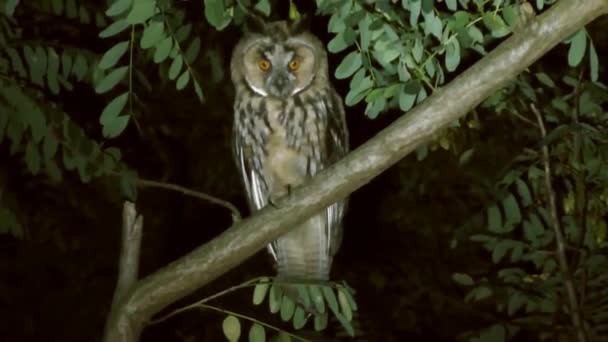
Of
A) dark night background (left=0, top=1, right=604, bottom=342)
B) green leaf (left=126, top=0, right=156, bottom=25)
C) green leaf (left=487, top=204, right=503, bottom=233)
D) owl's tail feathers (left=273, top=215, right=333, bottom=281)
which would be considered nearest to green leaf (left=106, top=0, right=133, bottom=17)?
green leaf (left=126, top=0, right=156, bottom=25)

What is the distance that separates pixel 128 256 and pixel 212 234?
11.3 feet

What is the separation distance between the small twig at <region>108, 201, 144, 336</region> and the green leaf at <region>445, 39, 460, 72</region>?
0.79 m

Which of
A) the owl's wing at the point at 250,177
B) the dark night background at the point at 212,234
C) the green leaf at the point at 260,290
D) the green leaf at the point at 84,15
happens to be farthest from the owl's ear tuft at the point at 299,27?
the dark night background at the point at 212,234

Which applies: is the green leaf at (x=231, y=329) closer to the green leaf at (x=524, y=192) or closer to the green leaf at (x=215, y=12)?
the green leaf at (x=215, y=12)

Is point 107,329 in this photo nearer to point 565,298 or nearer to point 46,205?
point 565,298

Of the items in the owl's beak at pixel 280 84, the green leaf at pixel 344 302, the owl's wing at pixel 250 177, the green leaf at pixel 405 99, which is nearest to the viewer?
the green leaf at pixel 405 99

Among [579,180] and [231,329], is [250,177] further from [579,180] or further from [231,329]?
[231,329]

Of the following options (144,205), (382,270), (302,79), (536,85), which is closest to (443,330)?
(382,270)

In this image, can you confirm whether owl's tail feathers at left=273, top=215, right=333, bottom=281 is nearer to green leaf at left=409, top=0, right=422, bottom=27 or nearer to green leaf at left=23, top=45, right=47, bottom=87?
green leaf at left=23, top=45, right=47, bottom=87

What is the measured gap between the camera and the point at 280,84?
292 cm

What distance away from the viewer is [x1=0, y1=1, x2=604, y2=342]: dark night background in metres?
4.61

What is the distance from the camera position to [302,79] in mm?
2967

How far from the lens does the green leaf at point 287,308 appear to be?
179cm

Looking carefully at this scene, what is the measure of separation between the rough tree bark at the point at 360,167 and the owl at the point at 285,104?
1.05 meters
